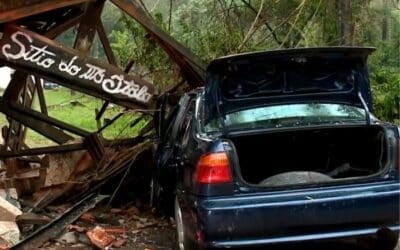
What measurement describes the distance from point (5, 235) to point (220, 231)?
9.81 ft

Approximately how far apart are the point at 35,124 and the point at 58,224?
9.43 ft

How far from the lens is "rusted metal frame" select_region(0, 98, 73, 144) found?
375 inches

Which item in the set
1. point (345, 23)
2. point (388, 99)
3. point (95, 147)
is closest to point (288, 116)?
point (95, 147)

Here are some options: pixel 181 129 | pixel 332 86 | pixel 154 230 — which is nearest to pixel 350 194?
pixel 332 86

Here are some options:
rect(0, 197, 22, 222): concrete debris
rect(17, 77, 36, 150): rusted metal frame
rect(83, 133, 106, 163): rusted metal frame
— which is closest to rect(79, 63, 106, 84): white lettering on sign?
rect(0, 197, 22, 222): concrete debris

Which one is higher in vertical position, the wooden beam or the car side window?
the wooden beam

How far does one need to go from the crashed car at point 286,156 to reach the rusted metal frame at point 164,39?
2.13m

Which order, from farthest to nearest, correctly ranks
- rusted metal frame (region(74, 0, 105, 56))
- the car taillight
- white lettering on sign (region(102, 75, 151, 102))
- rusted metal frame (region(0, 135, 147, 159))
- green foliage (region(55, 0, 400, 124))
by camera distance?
green foliage (region(55, 0, 400, 124)), rusted metal frame (region(0, 135, 147, 159)), rusted metal frame (region(74, 0, 105, 56)), white lettering on sign (region(102, 75, 151, 102)), the car taillight

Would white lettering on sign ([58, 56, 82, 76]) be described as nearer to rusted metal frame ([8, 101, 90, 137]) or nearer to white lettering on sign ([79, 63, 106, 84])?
white lettering on sign ([79, 63, 106, 84])

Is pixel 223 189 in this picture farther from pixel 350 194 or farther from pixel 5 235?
pixel 5 235

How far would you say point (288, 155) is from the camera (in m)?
5.79

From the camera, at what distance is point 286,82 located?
5.61 meters

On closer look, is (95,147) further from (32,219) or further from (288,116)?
(288,116)

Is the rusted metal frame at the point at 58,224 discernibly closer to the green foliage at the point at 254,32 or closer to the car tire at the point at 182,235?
the car tire at the point at 182,235
